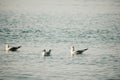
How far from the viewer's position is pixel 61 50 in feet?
116

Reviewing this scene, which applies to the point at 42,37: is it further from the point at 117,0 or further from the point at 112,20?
the point at 117,0

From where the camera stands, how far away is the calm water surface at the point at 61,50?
2756cm

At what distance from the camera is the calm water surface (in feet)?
90.4

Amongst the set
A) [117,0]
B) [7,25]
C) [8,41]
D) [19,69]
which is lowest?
[19,69]

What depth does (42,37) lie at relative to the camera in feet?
139

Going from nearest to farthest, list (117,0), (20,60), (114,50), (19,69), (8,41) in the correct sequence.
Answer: (19,69), (20,60), (114,50), (8,41), (117,0)

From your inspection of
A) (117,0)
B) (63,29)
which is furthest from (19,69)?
(117,0)

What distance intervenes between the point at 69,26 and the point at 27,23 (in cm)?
498

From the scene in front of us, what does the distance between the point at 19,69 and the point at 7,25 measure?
2314 centimetres

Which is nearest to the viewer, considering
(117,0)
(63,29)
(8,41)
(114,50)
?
(114,50)

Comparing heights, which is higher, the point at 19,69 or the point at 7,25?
the point at 7,25

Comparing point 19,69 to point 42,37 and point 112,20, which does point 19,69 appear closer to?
point 42,37

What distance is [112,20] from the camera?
190 ft

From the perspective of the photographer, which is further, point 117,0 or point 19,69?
point 117,0
